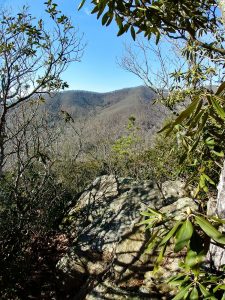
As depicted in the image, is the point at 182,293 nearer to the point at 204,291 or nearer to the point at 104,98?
the point at 204,291

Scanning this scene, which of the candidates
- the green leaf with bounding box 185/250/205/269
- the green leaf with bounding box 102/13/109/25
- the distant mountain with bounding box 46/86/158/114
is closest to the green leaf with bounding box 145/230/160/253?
the green leaf with bounding box 185/250/205/269

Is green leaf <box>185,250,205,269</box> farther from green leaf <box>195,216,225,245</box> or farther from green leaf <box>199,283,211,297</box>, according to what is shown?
green leaf <box>199,283,211,297</box>

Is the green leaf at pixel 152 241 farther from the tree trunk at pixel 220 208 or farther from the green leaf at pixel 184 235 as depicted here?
the tree trunk at pixel 220 208

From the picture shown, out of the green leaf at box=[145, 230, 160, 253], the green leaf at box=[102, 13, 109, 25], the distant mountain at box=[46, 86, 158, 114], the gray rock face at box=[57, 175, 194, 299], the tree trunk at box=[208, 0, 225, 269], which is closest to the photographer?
the green leaf at box=[145, 230, 160, 253]

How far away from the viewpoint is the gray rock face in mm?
5262

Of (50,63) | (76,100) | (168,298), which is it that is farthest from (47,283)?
(76,100)

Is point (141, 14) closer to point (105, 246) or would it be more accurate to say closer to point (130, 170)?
point (105, 246)

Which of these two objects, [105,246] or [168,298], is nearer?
[168,298]

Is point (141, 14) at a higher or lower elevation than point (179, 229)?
higher

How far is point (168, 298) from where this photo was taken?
427 cm

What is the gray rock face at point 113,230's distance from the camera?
207 inches

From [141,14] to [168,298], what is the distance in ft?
12.1

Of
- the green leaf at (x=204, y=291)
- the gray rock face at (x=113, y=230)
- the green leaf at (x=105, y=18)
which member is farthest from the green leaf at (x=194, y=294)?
the gray rock face at (x=113, y=230)

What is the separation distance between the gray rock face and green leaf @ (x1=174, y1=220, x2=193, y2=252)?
364 centimetres
